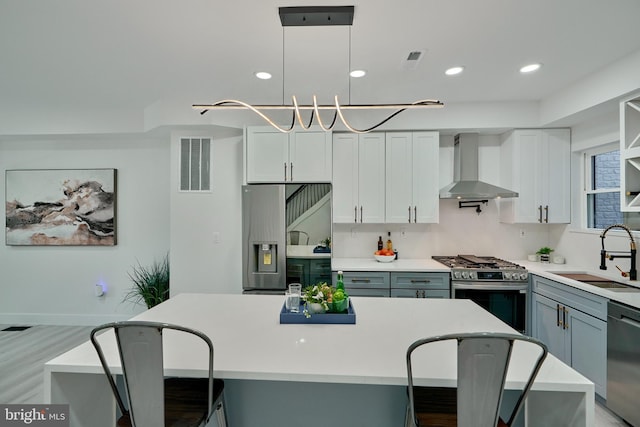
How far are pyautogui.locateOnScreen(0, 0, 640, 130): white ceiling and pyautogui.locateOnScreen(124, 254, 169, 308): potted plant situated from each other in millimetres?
2164

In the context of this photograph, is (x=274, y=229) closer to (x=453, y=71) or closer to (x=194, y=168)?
(x=194, y=168)

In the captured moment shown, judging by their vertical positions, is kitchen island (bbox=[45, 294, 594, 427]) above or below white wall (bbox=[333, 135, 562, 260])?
below

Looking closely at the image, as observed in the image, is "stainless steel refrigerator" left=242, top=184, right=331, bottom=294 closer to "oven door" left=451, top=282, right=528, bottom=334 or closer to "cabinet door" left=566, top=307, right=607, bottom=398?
"oven door" left=451, top=282, right=528, bottom=334

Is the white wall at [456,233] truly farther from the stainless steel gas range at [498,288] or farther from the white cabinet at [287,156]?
the white cabinet at [287,156]

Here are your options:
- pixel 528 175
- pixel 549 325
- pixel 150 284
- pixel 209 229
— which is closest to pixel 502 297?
pixel 549 325

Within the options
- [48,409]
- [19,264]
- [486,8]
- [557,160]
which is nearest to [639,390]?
[557,160]

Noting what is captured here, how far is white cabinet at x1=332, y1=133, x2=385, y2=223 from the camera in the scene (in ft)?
11.8

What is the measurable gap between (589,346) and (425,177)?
203 cm

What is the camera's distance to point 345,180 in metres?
3.61

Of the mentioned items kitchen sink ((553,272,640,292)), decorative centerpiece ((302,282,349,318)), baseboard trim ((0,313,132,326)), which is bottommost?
baseboard trim ((0,313,132,326))

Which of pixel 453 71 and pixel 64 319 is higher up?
pixel 453 71

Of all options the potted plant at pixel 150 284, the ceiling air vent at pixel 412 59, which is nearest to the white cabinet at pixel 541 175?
the ceiling air vent at pixel 412 59

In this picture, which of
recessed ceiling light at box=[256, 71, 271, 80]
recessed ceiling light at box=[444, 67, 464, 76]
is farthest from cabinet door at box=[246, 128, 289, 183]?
recessed ceiling light at box=[444, 67, 464, 76]

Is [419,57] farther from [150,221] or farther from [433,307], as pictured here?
Result: [150,221]
